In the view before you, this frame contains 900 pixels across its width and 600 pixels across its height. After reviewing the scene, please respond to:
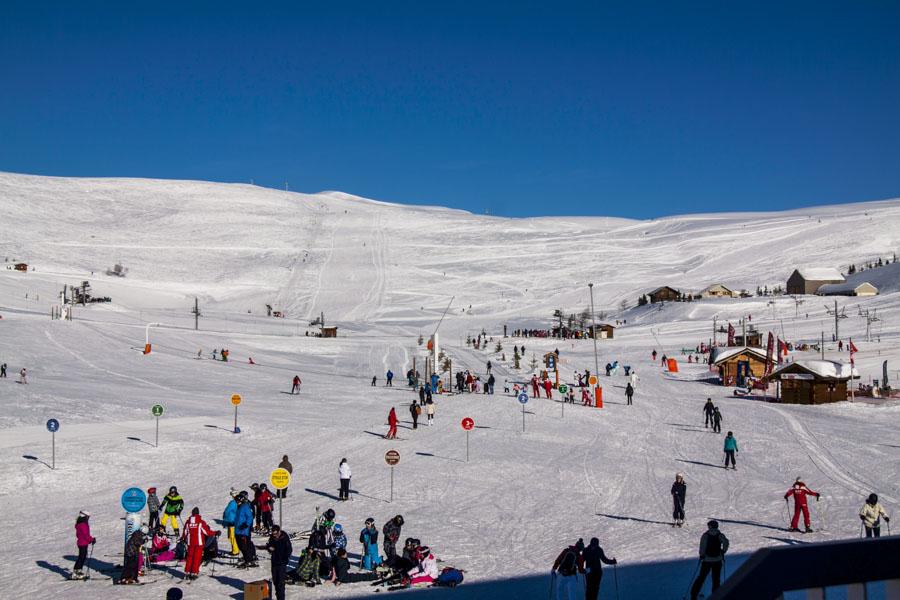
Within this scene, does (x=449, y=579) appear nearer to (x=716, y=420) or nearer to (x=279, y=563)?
(x=279, y=563)

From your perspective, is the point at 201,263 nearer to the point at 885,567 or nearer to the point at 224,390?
the point at 224,390

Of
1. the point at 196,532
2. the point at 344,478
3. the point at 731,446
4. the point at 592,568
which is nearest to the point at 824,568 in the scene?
the point at 592,568

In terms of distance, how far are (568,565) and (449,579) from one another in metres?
2.02

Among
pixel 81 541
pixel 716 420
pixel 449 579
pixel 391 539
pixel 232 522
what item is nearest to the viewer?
pixel 449 579

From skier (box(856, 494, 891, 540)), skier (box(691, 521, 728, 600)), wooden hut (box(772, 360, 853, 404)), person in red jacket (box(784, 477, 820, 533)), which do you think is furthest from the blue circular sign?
wooden hut (box(772, 360, 853, 404))

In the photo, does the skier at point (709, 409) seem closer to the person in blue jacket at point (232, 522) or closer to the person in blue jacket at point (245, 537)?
the person in blue jacket at point (232, 522)

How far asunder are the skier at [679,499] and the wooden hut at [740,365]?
25737 mm

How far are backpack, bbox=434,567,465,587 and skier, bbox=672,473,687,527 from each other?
15.0 feet

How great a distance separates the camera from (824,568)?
A: 4.29 m

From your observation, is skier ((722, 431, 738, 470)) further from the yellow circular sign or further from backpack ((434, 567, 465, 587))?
the yellow circular sign

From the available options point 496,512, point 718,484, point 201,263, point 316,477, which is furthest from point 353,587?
point 201,263

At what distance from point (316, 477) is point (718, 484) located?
28.3 feet

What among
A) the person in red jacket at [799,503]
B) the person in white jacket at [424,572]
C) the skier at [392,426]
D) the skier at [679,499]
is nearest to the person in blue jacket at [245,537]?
the person in white jacket at [424,572]

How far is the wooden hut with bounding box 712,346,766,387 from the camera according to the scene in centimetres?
3831
